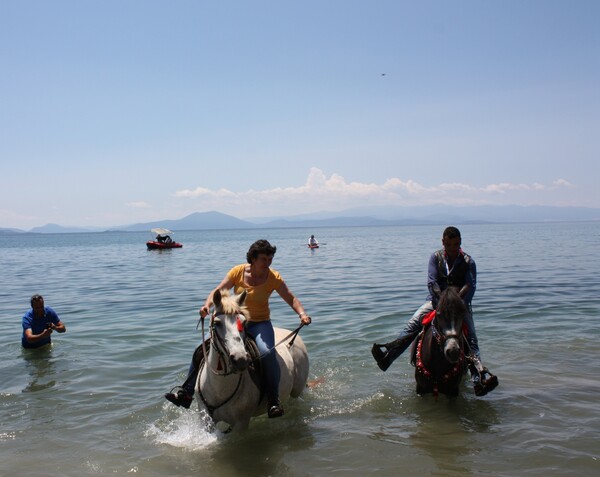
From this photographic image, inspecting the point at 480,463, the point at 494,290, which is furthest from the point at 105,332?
the point at 494,290

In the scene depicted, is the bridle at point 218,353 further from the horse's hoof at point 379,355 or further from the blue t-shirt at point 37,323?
the blue t-shirt at point 37,323

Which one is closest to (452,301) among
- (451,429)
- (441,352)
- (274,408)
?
(441,352)

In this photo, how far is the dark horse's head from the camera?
714 centimetres

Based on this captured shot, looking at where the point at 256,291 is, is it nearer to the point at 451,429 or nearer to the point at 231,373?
the point at 231,373

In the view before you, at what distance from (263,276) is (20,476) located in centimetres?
374

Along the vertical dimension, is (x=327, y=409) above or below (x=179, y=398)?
below

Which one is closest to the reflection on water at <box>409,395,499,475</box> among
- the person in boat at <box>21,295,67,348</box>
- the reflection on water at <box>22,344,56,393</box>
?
the reflection on water at <box>22,344,56,393</box>

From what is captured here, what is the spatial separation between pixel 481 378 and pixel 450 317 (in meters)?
1.05

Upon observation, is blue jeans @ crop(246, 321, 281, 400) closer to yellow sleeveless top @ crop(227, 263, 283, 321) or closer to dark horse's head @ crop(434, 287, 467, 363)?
yellow sleeveless top @ crop(227, 263, 283, 321)

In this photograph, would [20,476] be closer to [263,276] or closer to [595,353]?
[263,276]

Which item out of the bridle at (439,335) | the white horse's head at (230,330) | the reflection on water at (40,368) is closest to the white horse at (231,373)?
the white horse's head at (230,330)

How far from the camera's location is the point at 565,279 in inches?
969

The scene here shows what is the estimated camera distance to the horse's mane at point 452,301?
7227mm

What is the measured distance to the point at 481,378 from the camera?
7504 mm
